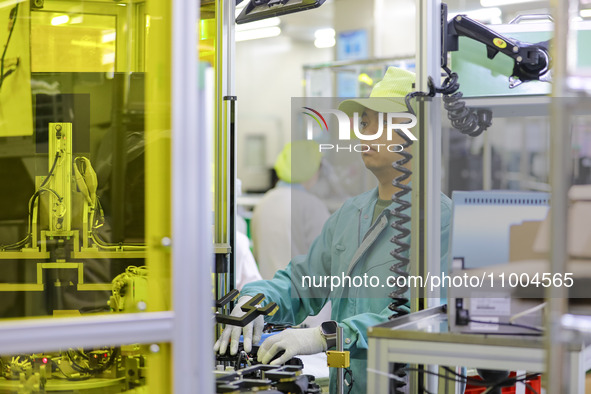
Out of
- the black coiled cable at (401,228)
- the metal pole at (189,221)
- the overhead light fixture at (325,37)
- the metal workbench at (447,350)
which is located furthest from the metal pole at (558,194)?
the overhead light fixture at (325,37)

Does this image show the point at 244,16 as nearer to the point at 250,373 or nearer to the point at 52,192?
the point at 52,192

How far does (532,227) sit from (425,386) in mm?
569

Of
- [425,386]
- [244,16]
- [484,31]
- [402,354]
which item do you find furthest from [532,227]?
[244,16]

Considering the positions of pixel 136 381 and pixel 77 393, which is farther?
pixel 77 393

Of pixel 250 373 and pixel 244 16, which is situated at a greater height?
pixel 244 16

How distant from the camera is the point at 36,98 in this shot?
78.0 inches

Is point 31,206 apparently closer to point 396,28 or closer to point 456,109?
point 456,109

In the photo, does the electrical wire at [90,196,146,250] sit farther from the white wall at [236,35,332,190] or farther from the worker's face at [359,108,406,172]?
the white wall at [236,35,332,190]

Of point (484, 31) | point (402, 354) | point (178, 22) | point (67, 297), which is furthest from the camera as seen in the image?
point (484, 31)

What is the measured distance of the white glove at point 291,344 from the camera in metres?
2.17

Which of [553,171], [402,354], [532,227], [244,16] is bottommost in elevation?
[402,354]

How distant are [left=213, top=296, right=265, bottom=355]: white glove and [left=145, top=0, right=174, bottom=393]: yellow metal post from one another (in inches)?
27.5

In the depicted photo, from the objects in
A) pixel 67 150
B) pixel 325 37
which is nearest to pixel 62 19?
pixel 67 150

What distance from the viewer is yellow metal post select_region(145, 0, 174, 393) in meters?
1.58
